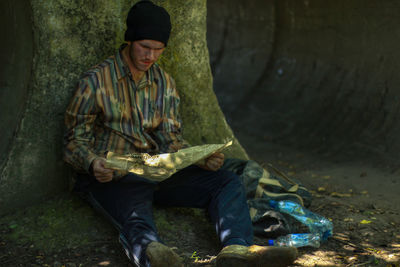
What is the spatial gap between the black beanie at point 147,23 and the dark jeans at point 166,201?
3.11 ft

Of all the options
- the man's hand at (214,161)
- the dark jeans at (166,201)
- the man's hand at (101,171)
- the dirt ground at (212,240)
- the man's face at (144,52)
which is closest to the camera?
the dark jeans at (166,201)

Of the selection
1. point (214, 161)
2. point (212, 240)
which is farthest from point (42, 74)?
point (212, 240)

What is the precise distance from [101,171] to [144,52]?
869mm

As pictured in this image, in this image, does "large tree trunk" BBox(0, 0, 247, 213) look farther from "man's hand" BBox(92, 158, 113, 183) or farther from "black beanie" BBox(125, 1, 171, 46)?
"man's hand" BBox(92, 158, 113, 183)

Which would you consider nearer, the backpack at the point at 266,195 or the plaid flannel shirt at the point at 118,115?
the plaid flannel shirt at the point at 118,115

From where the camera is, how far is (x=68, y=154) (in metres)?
3.58

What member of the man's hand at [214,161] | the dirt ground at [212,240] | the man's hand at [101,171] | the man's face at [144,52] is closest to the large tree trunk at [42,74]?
the dirt ground at [212,240]

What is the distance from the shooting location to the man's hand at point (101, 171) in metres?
3.35

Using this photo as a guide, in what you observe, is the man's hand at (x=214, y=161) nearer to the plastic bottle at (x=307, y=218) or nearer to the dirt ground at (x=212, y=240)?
the dirt ground at (x=212, y=240)

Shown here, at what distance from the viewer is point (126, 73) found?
3723 millimetres

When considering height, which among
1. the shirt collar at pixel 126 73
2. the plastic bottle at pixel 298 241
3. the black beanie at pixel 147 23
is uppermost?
the black beanie at pixel 147 23

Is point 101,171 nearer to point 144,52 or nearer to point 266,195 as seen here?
point 144,52

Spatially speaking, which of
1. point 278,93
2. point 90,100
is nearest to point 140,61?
point 90,100

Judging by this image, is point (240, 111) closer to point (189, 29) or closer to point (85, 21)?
point (189, 29)
